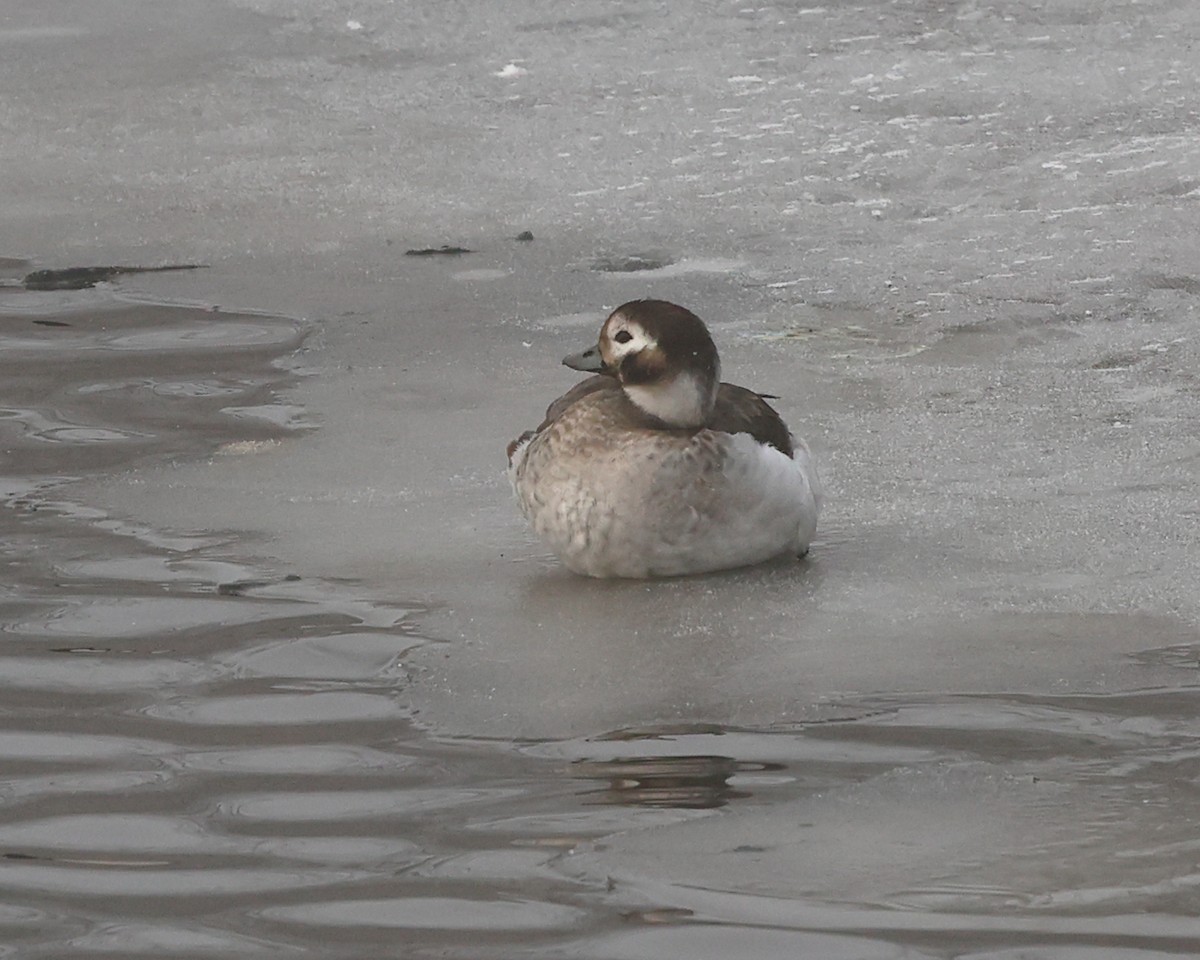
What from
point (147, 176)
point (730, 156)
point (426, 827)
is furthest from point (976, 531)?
point (147, 176)

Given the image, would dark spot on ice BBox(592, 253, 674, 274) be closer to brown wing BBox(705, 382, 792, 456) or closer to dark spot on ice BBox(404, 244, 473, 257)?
dark spot on ice BBox(404, 244, 473, 257)

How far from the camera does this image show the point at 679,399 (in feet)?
17.4

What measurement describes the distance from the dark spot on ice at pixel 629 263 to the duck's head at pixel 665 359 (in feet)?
9.14

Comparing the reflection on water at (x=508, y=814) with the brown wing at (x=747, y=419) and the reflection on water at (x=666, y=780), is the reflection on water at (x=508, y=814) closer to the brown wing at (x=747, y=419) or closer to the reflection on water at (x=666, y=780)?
the reflection on water at (x=666, y=780)

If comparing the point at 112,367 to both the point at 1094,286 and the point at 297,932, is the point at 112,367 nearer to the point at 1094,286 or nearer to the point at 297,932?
the point at 1094,286

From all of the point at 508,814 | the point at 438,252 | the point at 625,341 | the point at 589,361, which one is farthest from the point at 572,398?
the point at 438,252

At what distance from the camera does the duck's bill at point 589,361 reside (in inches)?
214

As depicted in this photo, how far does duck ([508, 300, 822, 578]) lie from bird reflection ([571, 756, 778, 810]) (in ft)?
3.83

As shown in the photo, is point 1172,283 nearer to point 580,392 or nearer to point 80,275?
point 580,392

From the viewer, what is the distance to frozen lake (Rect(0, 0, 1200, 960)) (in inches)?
142

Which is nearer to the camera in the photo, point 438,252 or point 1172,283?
point 1172,283

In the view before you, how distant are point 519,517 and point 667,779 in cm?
191

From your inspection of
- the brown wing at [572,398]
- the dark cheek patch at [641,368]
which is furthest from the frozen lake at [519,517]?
the dark cheek patch at [641,368]

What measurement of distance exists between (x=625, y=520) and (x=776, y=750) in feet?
3.83
